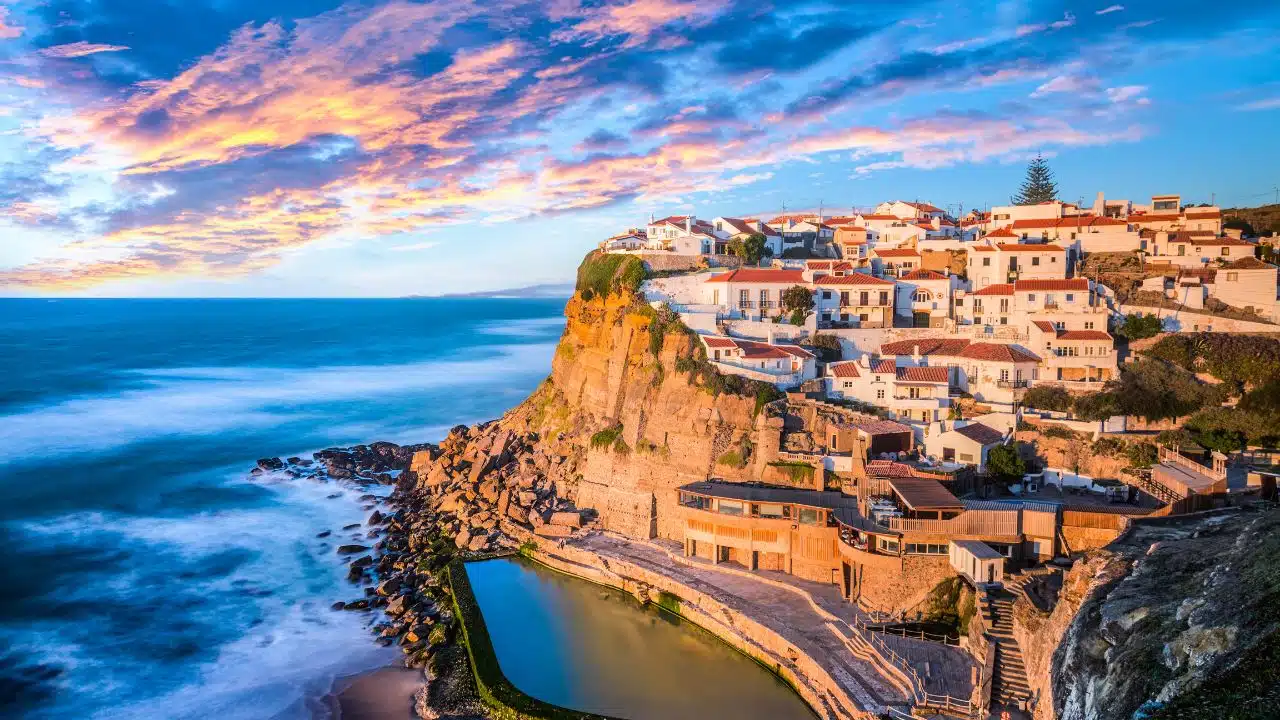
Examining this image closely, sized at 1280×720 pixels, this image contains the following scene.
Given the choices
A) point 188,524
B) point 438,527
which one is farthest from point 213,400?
point 438,527

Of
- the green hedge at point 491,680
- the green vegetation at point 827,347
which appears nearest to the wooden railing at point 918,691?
the green hedge at point 491,680

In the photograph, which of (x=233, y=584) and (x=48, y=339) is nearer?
(x=233, y=584)

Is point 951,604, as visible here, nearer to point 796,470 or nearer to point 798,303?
point 796,470

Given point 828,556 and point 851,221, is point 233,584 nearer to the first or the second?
point 828,556

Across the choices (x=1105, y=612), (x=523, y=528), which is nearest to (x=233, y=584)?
(x=523, y=528)

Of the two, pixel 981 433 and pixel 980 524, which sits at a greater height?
pixel 981 433

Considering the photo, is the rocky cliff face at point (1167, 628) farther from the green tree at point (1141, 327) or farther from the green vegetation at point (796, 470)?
the green tree at point (1141, 327)
